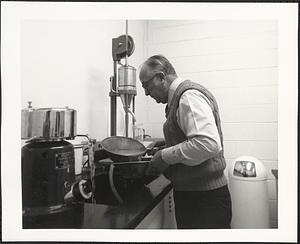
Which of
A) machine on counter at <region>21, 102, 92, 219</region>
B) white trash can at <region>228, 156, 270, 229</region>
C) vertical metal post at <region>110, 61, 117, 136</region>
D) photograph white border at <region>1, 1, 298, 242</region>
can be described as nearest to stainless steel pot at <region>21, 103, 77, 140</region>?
machine on counter at <region>21, 102, 92, 219</region>

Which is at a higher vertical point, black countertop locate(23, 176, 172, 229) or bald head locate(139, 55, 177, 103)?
bald head locate(139, 55, 177, 103)

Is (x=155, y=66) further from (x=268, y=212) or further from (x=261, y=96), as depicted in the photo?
(x=268, y=212)

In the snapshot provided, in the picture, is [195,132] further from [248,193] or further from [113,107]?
[113,107]

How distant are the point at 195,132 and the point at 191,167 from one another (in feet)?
0.41

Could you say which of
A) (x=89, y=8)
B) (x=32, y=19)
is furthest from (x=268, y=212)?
(x=32, y=19)

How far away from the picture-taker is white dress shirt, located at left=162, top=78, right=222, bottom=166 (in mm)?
687

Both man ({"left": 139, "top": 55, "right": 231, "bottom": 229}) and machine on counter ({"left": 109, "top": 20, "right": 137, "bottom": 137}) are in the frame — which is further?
machine on counter ({"left": 109, "top": 20, "right": 137, "bottom": 137})

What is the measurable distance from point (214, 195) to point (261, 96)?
1.21ft

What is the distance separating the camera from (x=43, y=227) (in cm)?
64

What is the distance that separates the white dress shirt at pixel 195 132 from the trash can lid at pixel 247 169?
0.55 feet

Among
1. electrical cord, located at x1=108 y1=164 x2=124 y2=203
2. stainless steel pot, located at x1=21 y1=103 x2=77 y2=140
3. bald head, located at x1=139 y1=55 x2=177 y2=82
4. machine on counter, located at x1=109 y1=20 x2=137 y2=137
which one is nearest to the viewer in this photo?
stainless steel pot, located at x1=21 y1=103 x2=77 y2=140

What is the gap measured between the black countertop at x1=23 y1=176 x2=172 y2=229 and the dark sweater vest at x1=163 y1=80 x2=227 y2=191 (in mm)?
140

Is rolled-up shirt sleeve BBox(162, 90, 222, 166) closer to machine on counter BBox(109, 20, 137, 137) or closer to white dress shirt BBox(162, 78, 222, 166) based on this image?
white dress shirt BBox(162, 78, 222, 166)

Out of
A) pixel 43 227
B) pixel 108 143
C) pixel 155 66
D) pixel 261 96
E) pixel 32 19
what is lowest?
pixel 43 227
